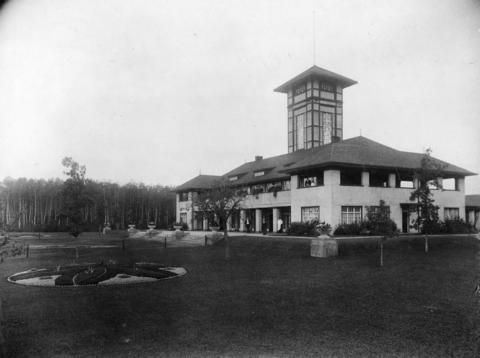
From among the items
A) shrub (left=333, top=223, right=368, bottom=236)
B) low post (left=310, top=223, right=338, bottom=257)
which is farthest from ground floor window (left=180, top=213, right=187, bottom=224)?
low post (left=310, top=223, right=338, bottom=257)

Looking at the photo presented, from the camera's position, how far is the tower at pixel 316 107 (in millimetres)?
38094

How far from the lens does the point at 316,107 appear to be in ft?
125

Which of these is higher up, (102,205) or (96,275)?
(102,205)

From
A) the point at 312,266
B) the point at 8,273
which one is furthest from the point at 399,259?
the point at 8,273

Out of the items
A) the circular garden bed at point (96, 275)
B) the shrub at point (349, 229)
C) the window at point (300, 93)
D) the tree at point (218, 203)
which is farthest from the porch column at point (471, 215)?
the circular garden bed at point (96, 275)

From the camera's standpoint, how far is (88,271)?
15141 mm

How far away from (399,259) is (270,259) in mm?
6005

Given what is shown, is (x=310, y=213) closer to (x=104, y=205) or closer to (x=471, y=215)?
(x=471, y=215)

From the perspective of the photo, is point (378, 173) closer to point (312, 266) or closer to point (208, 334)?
point (312, 266)

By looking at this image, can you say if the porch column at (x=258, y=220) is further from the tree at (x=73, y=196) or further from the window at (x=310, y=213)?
the tree at (x=73, y=196)

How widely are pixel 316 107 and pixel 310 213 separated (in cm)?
1309

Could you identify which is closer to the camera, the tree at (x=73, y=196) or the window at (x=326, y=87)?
the tree at (x=73, y=196)

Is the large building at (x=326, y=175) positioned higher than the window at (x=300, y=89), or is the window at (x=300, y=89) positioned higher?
the window at (x=300, y=89)

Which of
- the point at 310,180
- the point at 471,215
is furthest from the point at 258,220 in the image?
the point at 471,215
